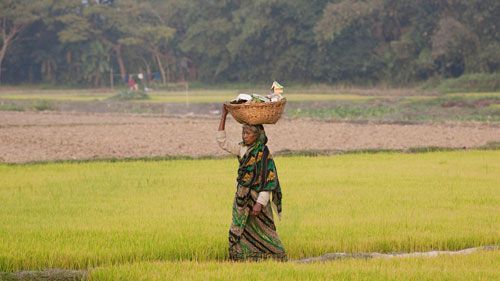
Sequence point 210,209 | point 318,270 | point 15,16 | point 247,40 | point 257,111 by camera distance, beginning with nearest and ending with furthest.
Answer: point 318,270 → point 257,111 → point 210,209 → point 247,40 → point 15,16

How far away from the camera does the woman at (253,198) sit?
8.19m

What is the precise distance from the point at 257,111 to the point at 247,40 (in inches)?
1954

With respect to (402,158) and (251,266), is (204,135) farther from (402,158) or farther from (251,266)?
(251,266)

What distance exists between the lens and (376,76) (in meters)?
54.4

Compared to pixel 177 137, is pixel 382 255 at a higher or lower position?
higher

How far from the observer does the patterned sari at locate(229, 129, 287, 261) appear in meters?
8.20

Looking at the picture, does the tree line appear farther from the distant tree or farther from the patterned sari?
the patterned sari

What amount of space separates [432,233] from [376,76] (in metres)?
45.5

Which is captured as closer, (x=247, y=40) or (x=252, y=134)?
(x=252, y=134)

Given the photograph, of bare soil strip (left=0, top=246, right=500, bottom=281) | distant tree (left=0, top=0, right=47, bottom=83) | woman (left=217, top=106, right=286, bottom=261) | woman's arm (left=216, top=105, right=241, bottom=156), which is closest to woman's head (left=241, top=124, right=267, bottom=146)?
woman (left=217, top=106, right=286, bottom=261)

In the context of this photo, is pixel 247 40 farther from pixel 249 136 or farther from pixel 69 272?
pixel 69 272

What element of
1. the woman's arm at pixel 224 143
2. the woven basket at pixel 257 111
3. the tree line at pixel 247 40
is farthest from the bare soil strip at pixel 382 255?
the tree line at pixel 247 40

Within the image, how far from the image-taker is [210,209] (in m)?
11.2

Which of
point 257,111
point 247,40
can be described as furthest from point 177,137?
point 247,40
